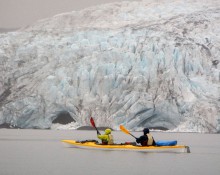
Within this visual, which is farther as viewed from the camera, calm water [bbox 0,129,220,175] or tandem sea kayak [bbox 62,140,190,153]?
tandem sea kayak [bbox 62,140,190,153]

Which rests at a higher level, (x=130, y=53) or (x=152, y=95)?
(x=130, y=53)

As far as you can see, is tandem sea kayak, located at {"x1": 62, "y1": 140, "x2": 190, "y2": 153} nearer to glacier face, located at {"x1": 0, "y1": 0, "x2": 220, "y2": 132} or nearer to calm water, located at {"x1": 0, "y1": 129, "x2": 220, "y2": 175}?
calm water, located at {"x1": 0, "y1": 129, "x2": 220, "y2": 175}

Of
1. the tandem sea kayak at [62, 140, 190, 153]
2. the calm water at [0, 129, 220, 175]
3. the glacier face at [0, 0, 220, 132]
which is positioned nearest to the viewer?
the calm water at [0, 129, 220, 175]

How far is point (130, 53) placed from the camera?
1624 inches

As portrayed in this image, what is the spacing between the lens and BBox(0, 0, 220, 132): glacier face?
1524 inches

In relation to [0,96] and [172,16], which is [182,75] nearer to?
[172,16]

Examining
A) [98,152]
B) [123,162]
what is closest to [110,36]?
[98,152]

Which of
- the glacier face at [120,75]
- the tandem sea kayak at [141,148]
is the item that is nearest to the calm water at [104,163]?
the tandem sea kayak at [141,148]

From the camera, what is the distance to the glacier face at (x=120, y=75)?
3872 cm

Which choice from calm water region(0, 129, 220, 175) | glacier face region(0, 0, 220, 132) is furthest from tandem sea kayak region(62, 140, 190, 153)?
glacier face region(0, 0, 220, 132)

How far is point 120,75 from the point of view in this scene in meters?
39.9

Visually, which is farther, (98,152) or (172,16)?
(172,16)

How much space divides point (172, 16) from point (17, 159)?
30.1 metres

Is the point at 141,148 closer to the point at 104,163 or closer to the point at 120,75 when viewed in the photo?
the point at 104,163
